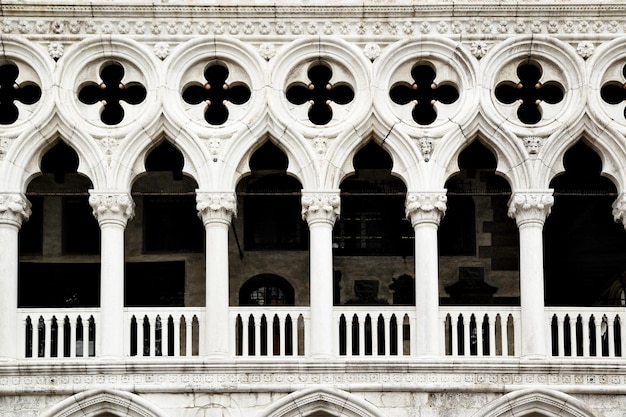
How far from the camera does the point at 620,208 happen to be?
976 inches

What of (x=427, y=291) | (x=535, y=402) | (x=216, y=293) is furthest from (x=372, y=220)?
(x=535, y=402)

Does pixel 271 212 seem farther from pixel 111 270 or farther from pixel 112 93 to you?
pixel 111 270

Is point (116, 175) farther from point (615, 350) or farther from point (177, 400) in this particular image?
point (615, 350)

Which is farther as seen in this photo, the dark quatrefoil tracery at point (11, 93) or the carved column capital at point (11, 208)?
the dark quatrefoil tracery at point (11, 93)

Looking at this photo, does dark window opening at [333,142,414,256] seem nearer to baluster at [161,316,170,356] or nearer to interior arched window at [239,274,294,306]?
interior arched window at [239,274,294,306]

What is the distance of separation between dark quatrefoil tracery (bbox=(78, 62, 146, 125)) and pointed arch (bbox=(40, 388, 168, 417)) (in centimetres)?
386

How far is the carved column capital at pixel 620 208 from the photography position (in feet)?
81.1

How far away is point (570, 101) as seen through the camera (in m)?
24.9

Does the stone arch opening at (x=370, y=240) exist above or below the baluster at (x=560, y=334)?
above

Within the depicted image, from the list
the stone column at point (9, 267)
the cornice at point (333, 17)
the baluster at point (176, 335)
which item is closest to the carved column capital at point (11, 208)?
the stone column at point (9, 267)

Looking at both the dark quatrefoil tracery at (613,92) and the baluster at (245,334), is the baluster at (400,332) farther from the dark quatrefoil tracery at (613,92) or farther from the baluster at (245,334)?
the dark quatrefoil tracery at (613,92)

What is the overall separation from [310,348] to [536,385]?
2.94 metres

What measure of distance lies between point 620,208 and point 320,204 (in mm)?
3958

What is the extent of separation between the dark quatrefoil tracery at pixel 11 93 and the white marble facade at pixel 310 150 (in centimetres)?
3
